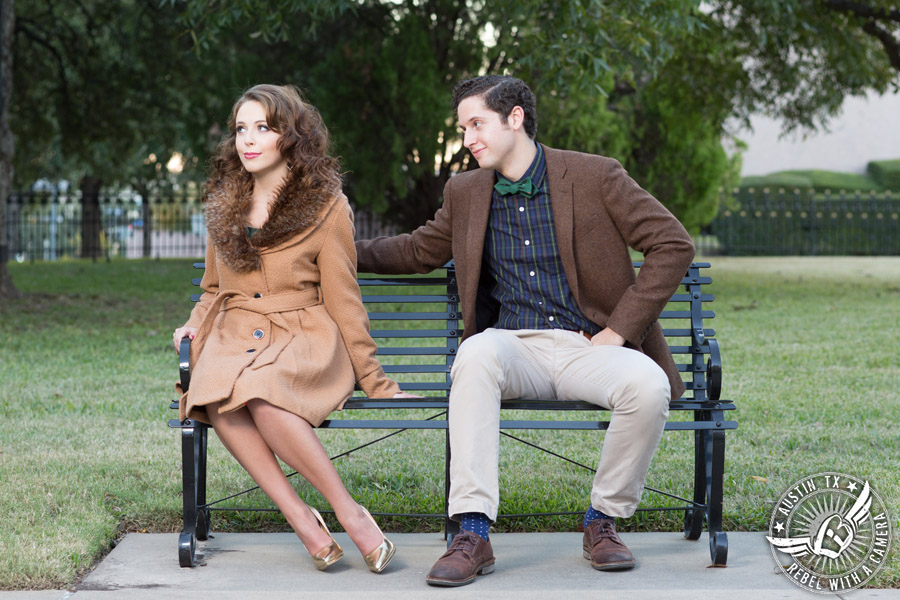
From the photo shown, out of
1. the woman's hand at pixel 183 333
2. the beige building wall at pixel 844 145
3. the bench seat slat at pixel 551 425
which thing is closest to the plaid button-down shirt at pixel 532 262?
the bench seat slat at pixel 551 425

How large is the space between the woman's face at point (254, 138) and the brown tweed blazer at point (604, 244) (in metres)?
0.71

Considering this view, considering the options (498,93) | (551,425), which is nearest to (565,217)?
(498,93)

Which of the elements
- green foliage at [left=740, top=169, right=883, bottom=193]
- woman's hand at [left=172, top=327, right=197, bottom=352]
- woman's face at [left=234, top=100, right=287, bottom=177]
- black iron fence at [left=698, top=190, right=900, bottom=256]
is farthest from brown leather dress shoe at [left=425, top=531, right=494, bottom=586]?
green foliage at [left=740, top=169, right=883, bottom=193]

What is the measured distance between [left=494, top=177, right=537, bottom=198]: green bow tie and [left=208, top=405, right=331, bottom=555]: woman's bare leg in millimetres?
1220

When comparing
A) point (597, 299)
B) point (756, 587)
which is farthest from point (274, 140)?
point (756, 587)

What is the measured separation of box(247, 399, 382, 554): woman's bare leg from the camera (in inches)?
136

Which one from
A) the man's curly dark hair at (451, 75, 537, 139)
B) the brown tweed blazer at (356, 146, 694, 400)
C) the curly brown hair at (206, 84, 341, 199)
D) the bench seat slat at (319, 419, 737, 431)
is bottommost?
the bench seat slat at (319, 419, 737, 431)

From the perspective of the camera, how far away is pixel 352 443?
5496 millimetres

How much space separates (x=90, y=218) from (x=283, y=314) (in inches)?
827

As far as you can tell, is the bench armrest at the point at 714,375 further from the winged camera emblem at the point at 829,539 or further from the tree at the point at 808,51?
the tree at the point at 808,51

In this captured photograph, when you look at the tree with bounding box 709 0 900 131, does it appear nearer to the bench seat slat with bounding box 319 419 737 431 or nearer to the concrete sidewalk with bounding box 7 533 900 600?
the bench seat slat with bounding box 319 419 737 431

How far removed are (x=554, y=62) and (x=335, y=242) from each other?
22.2 ft

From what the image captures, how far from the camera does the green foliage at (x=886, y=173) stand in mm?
28656

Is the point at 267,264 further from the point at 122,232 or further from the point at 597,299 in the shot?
the point at 122,232
